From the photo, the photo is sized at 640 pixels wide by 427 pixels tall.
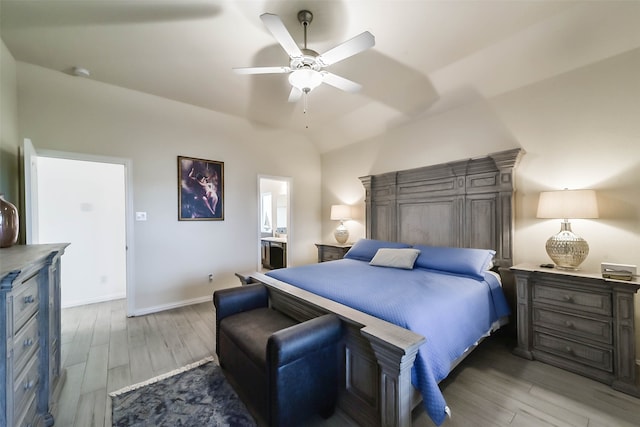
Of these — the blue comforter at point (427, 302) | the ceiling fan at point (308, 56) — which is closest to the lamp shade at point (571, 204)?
the blue comforter at point (427, 302)

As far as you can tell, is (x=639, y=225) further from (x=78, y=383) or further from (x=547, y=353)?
(x=78, y=383)

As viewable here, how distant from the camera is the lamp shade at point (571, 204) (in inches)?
83.1

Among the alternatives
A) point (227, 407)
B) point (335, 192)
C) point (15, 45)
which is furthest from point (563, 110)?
point (15, 45)

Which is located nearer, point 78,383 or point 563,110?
point 78,383

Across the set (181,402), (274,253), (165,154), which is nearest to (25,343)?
(181,402)

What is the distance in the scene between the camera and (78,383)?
1.99 m

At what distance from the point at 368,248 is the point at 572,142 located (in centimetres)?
234

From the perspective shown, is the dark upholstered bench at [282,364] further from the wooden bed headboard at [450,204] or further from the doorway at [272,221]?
the doorway at [272,221]

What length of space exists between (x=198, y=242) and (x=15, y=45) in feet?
8.74

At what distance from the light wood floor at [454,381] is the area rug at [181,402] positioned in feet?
0.39

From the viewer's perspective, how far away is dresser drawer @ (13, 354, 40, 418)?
1.14m

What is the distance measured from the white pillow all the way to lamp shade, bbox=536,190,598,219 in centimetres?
124

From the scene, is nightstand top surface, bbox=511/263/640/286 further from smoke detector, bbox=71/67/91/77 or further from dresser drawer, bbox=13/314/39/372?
smoke detector, bbox=71/67/91/77

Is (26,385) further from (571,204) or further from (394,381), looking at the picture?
(571,204)
